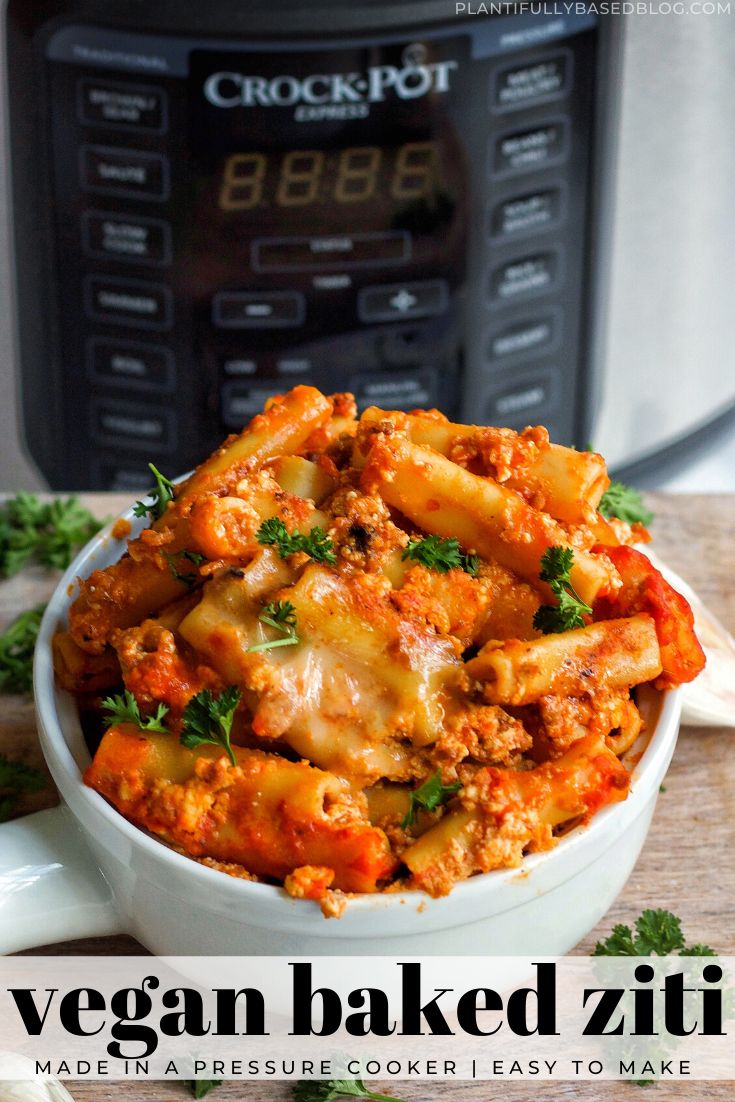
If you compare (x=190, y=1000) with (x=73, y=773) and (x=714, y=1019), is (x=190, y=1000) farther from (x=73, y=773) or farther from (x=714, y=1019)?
(x=714, y=1019)

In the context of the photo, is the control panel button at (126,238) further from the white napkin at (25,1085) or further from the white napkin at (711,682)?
the white napkin at (25,1085)

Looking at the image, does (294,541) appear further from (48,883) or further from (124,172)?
(124,172)

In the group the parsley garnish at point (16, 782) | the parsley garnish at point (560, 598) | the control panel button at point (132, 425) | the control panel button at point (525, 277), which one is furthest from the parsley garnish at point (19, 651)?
the control panel button at point (525, 277)

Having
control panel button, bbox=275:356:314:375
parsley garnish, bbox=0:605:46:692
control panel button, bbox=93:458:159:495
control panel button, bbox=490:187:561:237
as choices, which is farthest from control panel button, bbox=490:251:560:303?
parsley garnish, bbox=0:605:46:692

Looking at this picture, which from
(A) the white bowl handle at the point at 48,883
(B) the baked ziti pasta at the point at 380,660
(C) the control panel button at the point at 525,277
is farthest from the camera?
(C) the control panel button at the point at 525,277

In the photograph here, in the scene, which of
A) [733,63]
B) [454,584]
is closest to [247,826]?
[454,584]

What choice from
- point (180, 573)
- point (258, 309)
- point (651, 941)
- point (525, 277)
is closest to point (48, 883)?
point (180, 573)
